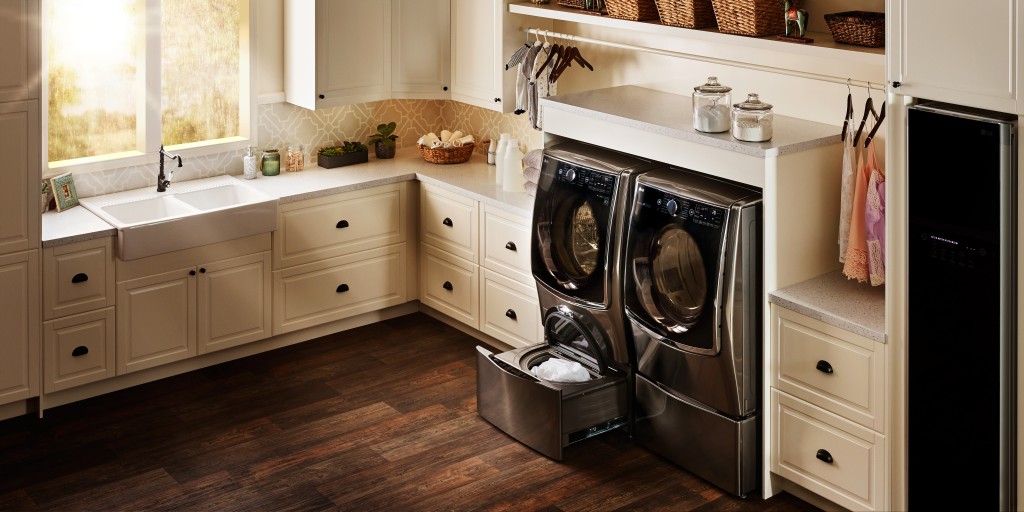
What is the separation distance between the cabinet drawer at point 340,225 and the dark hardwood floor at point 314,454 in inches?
22.2

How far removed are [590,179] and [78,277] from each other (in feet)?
7.21

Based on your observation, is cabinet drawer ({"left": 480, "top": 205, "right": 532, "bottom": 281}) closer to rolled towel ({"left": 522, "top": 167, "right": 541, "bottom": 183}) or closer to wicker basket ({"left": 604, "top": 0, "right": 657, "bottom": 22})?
rolled towel ({"left": 522, "top": 167, "right": 541, "bottom": 183})

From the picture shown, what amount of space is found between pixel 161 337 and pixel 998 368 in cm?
350

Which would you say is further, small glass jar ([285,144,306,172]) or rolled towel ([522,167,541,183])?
small glass jar ([285,144,306,172])

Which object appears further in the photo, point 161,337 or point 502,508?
point 161,337

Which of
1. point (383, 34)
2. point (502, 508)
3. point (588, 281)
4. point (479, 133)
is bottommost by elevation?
point (502, 508)

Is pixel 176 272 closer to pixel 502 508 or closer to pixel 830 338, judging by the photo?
pixel 502 508

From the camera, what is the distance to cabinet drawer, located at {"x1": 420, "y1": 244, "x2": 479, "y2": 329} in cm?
571

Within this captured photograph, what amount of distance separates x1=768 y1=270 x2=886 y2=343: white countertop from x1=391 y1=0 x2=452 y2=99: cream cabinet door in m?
2.46

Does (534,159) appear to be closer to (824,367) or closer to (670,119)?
(670,119)

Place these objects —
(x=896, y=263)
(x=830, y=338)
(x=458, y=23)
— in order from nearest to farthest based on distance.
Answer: (x=896, y=263)
(x=830, y=338)
(x=458, y=23)

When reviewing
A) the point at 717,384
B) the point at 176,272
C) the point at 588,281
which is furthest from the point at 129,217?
the point at 717,384

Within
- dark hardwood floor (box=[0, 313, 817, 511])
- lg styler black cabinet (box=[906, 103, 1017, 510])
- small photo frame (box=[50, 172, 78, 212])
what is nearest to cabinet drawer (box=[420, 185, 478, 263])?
dark hardwood floor (box=[0, 313, 817, 511])

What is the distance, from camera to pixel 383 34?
581 cm
